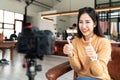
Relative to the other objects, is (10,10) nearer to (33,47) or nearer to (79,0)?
(79,0)

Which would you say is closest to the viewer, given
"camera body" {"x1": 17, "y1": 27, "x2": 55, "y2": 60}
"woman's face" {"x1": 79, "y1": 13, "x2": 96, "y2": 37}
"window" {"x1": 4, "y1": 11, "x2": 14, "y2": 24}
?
"camera body" {"x1": 17, "y1": 27, "x2": 55, "y2": 60}

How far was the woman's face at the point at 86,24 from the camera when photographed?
140 cm

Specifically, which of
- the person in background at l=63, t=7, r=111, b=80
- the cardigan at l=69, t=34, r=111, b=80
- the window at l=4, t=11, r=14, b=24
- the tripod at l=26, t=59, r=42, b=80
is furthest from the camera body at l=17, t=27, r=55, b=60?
the window at l=4, t=11, r=14, b=24

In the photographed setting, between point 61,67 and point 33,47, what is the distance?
474 millimetres

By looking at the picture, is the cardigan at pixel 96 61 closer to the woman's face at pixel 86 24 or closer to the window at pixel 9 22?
A: the woman's face at pixel 86 24

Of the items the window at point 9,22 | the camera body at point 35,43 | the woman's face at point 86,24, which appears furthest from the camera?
the window at point 9,22

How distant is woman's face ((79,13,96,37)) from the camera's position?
4.61ft

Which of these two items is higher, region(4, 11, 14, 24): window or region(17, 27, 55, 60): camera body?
region(4, 11, 14, 24): window

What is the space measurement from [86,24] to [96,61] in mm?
361

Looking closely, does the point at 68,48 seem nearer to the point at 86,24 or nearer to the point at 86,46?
the point at 86,46

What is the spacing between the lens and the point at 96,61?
1.18 m

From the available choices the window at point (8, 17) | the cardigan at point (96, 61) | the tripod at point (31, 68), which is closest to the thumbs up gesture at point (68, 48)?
the cardigan at point (96, 61)

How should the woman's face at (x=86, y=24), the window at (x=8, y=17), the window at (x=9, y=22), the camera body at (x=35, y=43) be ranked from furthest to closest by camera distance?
the window at (x=8, y=17), the window at (x=9, y=22), the woman's face at (x=86, y=24), the camera body at (x=35, y=43)

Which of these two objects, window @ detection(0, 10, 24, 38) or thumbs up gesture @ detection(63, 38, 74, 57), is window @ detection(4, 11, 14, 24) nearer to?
window @ detection(0, 10, 24, 38)
